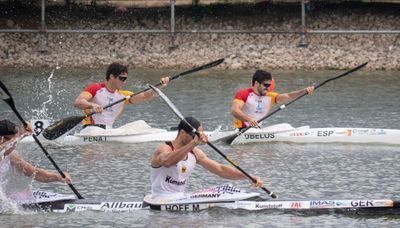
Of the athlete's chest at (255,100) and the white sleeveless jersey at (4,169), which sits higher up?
the athlete's chest at (255,100)

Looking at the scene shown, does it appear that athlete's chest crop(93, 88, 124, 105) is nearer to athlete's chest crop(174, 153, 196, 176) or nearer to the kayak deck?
the kayak deck

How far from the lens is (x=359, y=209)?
18.6 m

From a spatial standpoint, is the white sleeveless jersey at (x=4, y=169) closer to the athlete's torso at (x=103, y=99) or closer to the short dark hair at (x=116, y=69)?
the short dark hair at (x=116, y=69)

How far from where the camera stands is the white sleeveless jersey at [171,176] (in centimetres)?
1864

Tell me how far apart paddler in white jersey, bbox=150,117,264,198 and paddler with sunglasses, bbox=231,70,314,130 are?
22.6 ft

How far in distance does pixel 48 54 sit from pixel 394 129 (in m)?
16.3

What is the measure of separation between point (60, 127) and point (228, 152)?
318 cm

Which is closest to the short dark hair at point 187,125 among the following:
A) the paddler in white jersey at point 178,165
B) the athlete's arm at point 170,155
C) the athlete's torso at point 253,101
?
the paddler in white jersey at point 178,165

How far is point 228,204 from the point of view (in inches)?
740

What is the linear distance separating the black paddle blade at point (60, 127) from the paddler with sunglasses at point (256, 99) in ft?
9.88

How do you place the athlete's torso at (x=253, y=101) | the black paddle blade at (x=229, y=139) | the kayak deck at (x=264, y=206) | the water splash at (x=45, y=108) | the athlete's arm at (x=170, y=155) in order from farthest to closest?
1. the water splash at (x=45, y=108)
2. the athlete's torso at (x=253, y=101)
3. the black paddle blade at (x=229, y=139)
4. the kayak deck at (x=264, y=206)
5. the athlete's arm at (x=170, y=155)

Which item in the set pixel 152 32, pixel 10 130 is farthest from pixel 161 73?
pixel 10 130

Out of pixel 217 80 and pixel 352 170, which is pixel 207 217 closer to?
pixel 352 170

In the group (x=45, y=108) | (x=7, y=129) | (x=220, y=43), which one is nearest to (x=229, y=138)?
(x=45, y=108)
